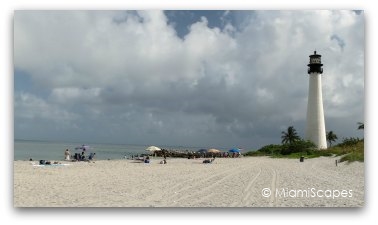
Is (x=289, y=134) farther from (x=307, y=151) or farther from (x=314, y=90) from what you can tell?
(x=307, y=151)

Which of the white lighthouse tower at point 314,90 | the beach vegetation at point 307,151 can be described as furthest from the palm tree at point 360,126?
the beach vegetation at point 307,151

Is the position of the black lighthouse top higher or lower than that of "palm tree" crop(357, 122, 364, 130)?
higher

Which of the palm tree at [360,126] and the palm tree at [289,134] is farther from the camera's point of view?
the palm tree at [289,134]

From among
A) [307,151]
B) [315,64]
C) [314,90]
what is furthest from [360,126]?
[307,151]

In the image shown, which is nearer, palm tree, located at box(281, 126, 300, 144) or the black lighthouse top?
the black lighthouse top

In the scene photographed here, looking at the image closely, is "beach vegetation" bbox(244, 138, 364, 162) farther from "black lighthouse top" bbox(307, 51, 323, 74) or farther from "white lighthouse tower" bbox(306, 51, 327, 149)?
"black lighthouse top" bbox(307, 51, 323, 74)

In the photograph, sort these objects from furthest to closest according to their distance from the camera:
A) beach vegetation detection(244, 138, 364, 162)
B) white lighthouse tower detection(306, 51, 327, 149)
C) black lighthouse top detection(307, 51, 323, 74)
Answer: beach vegetation detection(244, 138, 364, 162), white lighthouse tower detection(306, 51, 327, 149), black lighthouse top detection(307, 51, 323, 74)

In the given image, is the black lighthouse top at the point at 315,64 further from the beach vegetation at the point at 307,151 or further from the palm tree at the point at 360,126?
the beach vegetation at the point at 307,151

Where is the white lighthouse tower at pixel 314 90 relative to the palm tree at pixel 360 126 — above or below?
above

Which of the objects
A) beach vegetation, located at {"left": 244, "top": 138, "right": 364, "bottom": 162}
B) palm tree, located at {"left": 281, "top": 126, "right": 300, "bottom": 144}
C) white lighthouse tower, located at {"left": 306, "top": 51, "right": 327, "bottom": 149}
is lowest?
beach vegetation, located at {"left": 244, "top": 138, "right": 364, "bottom": 162}

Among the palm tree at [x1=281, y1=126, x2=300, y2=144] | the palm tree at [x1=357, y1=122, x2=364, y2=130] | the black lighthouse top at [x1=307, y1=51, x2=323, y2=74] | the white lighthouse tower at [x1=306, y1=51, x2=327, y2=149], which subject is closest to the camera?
the palm tree at [x1=357, y1=122, x2=364, y2=130]

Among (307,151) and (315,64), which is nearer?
(315,64)

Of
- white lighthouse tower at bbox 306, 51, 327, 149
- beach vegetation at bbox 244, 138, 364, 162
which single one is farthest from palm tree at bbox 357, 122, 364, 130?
beach vegetation at bbox 244, 138, 364, 162

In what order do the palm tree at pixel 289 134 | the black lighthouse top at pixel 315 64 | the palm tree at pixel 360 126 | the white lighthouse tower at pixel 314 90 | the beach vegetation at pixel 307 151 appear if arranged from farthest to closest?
1. the beach vegetation at pixel 307 151
2. the palm tree at pixel 289 134
3. the white lighthouse tower at pixel 314 90
4. the black lighthouse top at pixel 315 64
5. the palm tree at pixel 360 126
